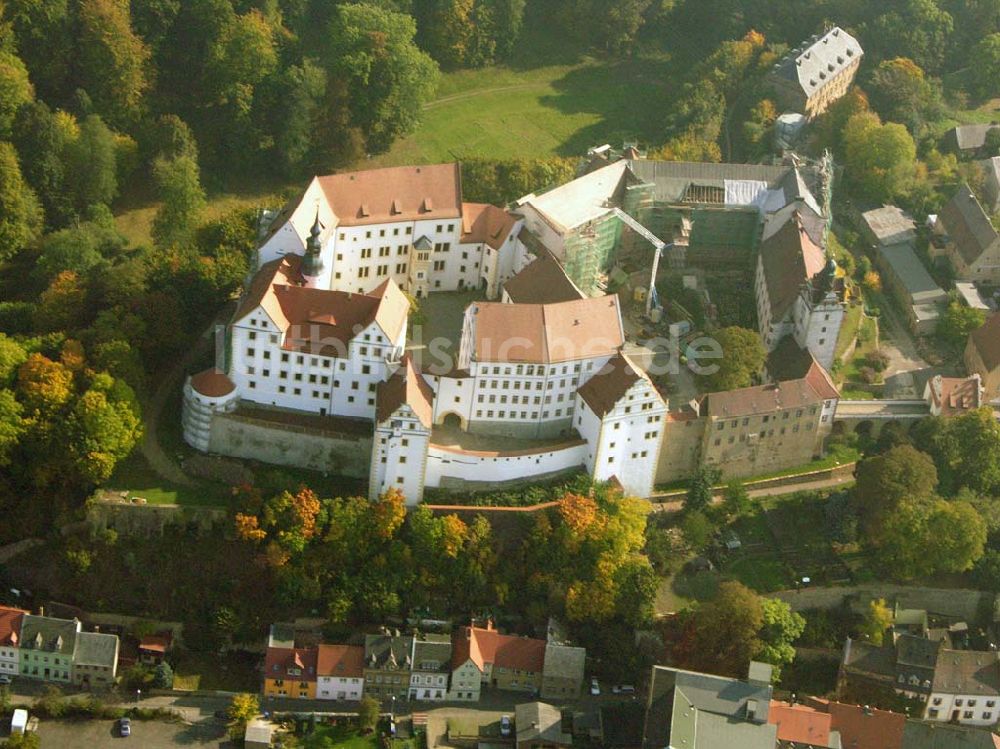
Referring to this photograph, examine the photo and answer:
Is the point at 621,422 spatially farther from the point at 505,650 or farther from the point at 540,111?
the point at 540,111

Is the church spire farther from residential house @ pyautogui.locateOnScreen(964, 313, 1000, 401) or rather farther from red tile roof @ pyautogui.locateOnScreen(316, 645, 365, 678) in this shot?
residential house @ pyautogui.locateOnScreen(964, 313, 1000, 401)

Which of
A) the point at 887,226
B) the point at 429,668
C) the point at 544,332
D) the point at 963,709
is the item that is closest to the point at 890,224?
the point at 887,226

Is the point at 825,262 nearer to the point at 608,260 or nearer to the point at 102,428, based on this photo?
the point at 608,260

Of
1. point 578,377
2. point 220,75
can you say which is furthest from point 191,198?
point 578,377

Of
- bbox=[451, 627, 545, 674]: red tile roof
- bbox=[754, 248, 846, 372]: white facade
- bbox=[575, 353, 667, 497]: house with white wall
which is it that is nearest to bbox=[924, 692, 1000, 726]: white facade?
bbox=[575, 353, 667, 497]: house with white wall

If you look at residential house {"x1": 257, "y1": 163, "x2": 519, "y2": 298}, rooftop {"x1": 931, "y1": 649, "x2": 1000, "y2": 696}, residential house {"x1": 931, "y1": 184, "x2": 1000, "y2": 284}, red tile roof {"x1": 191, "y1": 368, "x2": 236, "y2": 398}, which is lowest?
rooftop {"x1": 931, "y1": 649, "x2": 1000, "y2": 696}

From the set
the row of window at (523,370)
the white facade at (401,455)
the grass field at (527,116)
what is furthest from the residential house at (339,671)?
the grass field at (527,116)
